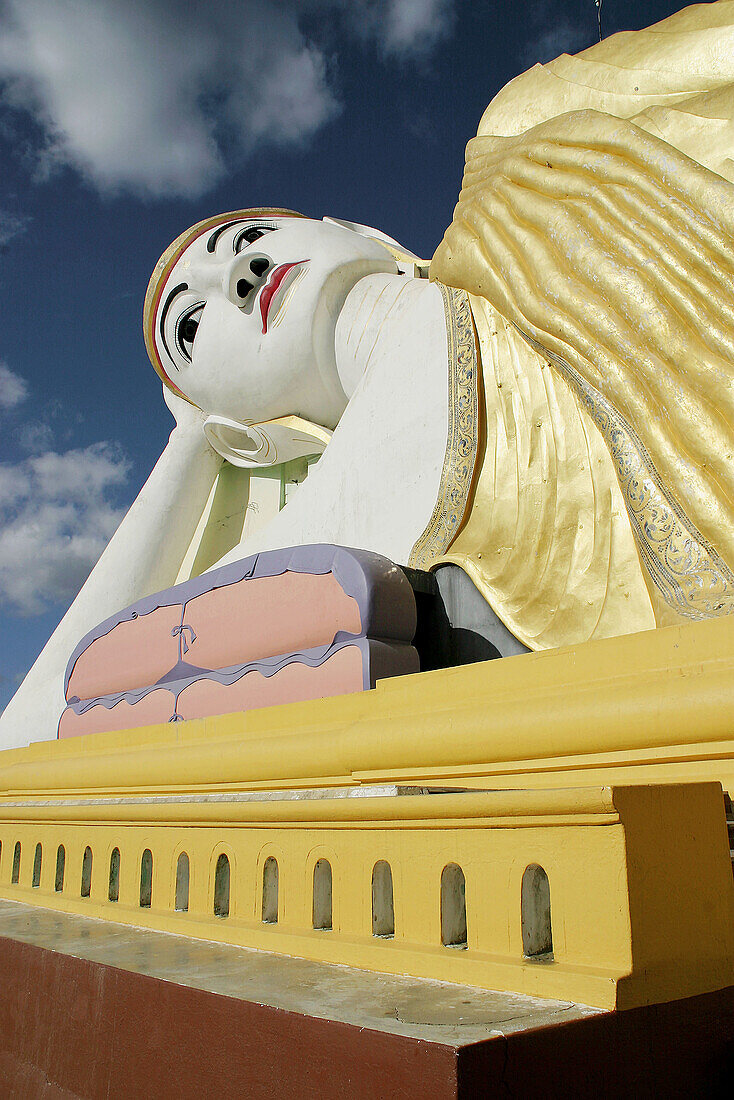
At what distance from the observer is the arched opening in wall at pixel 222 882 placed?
2.32 metres

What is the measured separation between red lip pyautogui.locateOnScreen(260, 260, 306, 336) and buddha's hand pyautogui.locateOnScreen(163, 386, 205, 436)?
1.73 meters

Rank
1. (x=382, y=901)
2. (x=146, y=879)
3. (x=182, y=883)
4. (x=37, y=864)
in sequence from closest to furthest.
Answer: (x=382, y=901) < (x=182, y=883) < (x=146, y=879) < (x=37, y=864)

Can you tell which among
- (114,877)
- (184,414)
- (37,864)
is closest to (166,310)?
(184,414)

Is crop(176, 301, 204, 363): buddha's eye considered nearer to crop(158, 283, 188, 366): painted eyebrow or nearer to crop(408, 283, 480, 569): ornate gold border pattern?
crop(158, 283, 188, 366): painted eyebrow

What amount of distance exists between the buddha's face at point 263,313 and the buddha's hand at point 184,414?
0.66 meters

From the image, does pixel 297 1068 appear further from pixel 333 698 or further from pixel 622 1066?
pixel 333 698

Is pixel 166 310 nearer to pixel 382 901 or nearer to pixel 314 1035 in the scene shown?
pixel 382 901

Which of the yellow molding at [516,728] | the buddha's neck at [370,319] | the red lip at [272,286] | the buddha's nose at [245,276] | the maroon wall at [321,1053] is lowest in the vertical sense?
the maroon wall at [321,1053]

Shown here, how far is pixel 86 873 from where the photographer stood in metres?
3.14

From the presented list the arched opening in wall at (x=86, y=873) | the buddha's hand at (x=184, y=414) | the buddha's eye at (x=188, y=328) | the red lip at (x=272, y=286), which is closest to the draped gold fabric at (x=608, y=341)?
the arched opening in wall at (x=86, y=873)

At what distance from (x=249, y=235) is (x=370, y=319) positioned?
158 centimetres

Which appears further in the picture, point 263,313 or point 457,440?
point 263,313

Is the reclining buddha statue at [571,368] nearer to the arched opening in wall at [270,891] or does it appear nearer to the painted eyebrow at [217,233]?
the arched opening in wall at [270,891]

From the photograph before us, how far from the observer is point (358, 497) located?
448 cm
